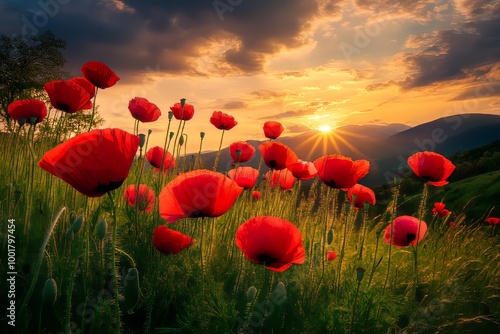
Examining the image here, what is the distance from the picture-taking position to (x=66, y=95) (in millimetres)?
2953

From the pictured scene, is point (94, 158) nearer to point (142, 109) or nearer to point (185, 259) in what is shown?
point (185, 259)

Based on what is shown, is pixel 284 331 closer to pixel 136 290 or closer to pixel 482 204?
pixel 136 290

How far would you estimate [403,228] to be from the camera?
3236 mm

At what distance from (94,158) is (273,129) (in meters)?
2.82

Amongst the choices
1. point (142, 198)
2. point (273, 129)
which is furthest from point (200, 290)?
point (273, 129)

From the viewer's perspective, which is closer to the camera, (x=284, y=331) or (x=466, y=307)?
(x=284, y=331)

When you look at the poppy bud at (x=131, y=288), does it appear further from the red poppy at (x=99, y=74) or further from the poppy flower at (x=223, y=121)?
the poppy flower at (x=223, y=121)

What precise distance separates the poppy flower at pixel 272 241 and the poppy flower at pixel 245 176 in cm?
172

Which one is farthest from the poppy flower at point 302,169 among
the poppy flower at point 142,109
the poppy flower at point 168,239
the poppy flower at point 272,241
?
the poppy flower at point 272,241

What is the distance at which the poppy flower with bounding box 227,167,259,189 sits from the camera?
3.47 m

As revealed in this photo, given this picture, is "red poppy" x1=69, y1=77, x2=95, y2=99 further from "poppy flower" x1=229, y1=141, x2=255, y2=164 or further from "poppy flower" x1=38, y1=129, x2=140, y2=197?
"poppy flower" x1=38, y1=129, x2=140, y2=197

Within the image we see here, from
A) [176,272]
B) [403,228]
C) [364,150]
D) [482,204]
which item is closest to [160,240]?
[176,272]

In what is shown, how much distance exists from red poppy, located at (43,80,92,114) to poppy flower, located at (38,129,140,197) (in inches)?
69.2

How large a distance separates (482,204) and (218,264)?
652 inches
